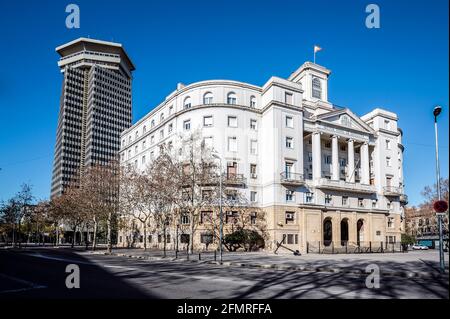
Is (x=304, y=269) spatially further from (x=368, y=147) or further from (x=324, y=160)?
(x=368, y=147)

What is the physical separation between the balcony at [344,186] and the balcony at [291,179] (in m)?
3.03

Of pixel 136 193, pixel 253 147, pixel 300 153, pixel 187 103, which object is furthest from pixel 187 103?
pixel 300 153

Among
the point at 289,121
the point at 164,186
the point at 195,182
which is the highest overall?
the point at 289,121

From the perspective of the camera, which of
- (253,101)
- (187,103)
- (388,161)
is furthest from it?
(388,161)

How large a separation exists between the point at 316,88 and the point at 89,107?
117988 mm

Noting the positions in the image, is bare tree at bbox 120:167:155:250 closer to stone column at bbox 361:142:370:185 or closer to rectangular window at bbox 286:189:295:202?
rectangular window at bbox 286:189:295:202

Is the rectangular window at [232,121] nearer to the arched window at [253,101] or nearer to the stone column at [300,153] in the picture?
the arched window at [253,101]

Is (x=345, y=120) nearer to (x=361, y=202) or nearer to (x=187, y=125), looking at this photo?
(x=361, y=202)

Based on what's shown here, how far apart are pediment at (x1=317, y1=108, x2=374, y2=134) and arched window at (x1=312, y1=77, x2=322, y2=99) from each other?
561 centimetres

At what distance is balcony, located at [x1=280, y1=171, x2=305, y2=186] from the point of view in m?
46.2

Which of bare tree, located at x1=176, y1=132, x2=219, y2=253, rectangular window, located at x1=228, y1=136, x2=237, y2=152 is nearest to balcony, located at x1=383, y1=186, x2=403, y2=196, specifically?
rectangular window, located at x1=228, y1=136, x2=237, y2=152

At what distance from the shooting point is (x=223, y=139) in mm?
49031

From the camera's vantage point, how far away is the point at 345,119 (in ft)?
179

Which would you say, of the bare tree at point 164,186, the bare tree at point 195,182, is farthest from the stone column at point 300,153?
the bare tree at point 164,186
